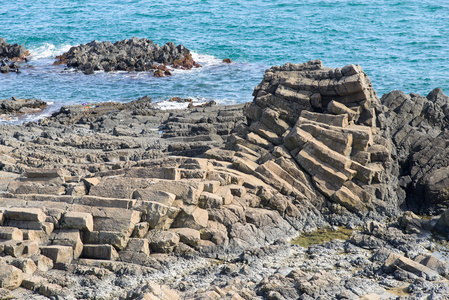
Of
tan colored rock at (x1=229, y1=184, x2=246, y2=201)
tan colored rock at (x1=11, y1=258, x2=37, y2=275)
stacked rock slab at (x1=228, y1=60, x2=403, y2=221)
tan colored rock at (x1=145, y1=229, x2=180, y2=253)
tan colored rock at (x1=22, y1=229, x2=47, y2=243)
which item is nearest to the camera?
tan colored rock at (x1=11, y1=258, x2=37, y2=275)

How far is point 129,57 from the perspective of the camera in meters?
58.9

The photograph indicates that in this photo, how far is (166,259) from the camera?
60.2ft

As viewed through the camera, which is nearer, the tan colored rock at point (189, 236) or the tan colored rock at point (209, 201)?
the tan colored rock at point (189, 236)

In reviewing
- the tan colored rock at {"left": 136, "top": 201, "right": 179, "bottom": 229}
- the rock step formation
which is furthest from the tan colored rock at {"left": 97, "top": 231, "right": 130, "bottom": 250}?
the rock step formation

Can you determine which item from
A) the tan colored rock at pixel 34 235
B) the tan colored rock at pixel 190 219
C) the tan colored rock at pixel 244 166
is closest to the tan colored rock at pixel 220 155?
the tan colored rock at pixel 244 166

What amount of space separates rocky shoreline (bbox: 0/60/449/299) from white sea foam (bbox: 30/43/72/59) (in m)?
39.0

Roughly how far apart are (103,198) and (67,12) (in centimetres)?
7834

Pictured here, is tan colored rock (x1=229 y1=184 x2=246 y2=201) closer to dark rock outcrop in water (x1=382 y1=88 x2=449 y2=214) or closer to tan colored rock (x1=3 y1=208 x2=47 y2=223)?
tan colored rock (x1=3 y1=208 x2=47 y2=223)

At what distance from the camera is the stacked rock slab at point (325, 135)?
22.9m

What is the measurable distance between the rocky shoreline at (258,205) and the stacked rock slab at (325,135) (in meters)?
0.07

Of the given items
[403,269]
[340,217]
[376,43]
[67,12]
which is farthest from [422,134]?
[67,12]

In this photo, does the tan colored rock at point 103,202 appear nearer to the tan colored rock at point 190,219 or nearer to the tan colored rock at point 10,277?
the tan colored rock at point 190,219

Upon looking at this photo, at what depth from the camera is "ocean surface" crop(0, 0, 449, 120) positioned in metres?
50.7

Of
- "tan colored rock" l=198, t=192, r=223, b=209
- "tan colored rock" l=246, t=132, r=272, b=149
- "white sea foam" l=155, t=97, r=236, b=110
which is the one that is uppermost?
"tan colored rock" l=246, t=132, r=272, b=149
